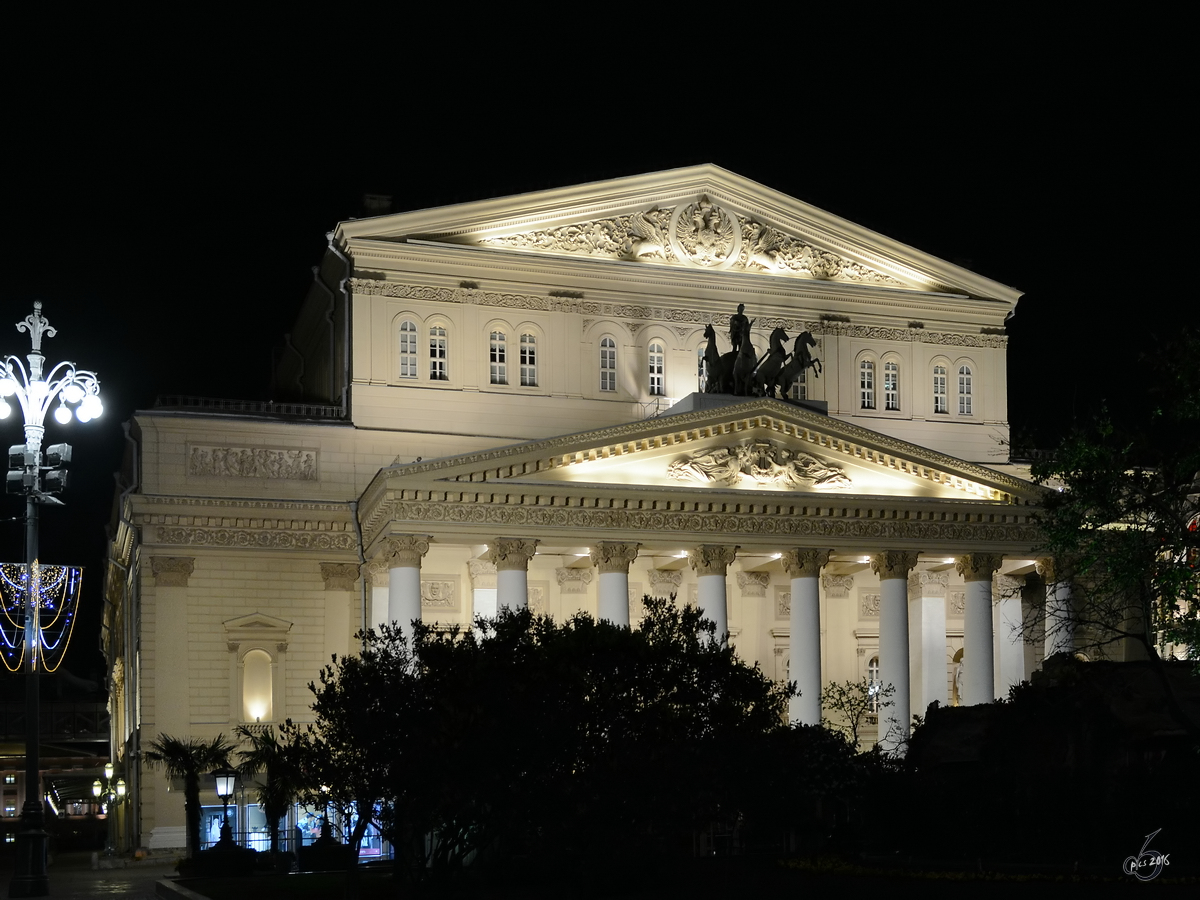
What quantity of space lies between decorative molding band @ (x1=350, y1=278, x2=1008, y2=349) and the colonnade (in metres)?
7.95

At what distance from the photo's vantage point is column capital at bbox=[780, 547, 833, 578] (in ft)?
159

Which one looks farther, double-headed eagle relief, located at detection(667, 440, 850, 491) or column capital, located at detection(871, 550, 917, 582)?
column capital, located at detection(871, 550, 917, 582)

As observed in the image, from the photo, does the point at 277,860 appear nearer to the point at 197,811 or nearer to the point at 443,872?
the point at 197,811

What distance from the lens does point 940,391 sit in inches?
2242

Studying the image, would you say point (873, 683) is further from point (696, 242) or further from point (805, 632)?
point (696, 242)

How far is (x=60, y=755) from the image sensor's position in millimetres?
103062

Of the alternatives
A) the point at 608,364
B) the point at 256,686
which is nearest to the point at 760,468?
the point at 608,364

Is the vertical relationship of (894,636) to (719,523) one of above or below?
below

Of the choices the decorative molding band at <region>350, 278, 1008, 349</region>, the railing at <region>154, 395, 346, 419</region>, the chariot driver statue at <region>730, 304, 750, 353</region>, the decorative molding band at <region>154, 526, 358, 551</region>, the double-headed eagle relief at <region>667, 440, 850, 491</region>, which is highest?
the decorative molding band at <region>350, 278, 1008, 349</region>

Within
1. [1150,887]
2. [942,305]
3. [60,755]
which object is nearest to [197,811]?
[1150,887]

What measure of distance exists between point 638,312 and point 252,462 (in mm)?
12411

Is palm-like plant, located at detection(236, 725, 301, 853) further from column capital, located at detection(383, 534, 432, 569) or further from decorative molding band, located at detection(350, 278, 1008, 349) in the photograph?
decorative molding band, located at detection(350, 278, 1008, 349)

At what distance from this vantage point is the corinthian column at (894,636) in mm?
47938

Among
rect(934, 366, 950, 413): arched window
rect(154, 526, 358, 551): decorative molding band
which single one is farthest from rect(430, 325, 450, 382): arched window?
rect(934, 366, 950, 413): arched window
